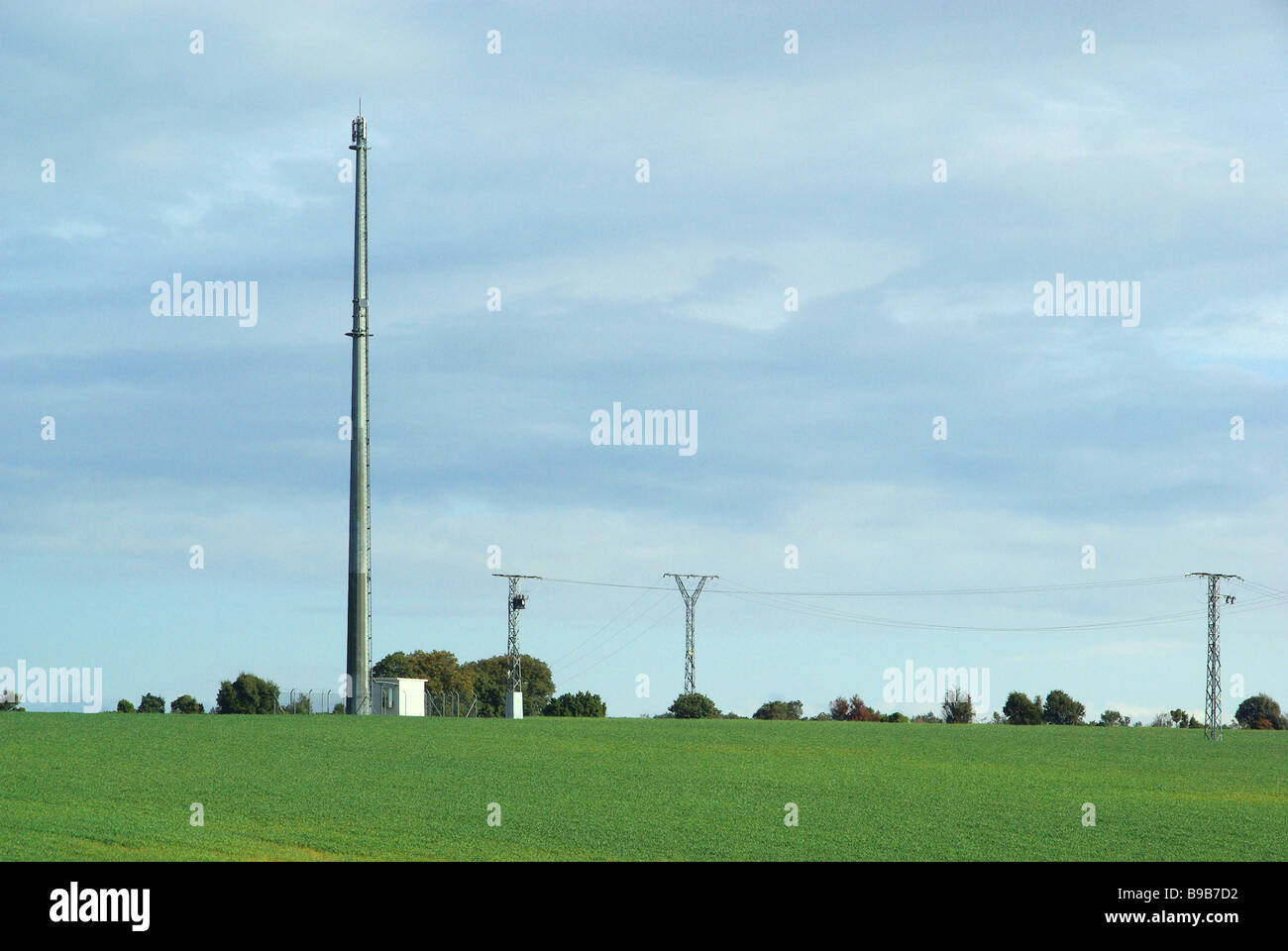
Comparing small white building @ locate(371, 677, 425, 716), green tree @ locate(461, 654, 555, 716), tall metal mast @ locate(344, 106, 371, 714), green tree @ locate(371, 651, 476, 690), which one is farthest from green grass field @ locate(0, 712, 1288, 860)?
green tree @ locate(371, 651, 476, 690)

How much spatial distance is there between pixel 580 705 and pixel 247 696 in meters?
29.1

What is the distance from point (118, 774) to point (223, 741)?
11565 mm

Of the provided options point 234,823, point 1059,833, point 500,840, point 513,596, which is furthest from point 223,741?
point 513,596

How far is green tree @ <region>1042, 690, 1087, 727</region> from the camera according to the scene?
163625 mm

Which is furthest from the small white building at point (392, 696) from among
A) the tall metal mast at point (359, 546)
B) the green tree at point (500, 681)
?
the green tree at point (500, 681)

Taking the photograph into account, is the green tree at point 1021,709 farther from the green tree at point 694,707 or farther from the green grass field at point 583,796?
the green grass field at point 583,796

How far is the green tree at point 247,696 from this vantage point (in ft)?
370

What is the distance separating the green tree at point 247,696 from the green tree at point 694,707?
3195 centimetres

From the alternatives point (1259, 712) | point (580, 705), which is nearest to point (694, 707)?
point (580, 705)

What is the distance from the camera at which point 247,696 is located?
126062 mm

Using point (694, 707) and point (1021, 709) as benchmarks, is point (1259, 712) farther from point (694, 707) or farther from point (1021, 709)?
point (694, 707)
